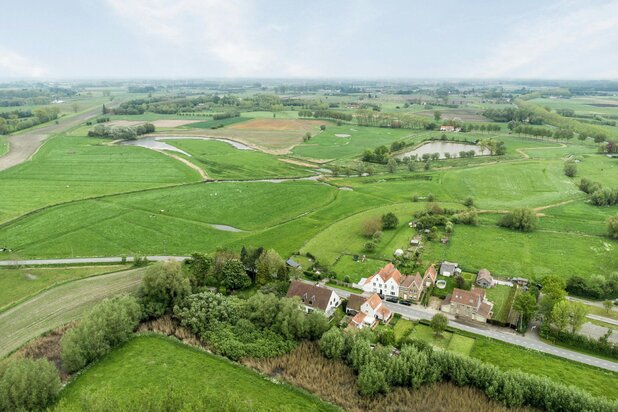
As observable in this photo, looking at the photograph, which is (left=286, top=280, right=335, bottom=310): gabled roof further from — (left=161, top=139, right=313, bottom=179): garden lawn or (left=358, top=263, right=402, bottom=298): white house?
(left=161, top=139, right=313, bottom=179): garden lawn

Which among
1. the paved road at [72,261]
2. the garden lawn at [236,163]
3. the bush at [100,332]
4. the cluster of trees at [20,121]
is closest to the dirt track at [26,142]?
the cluster of trees at [20,121]

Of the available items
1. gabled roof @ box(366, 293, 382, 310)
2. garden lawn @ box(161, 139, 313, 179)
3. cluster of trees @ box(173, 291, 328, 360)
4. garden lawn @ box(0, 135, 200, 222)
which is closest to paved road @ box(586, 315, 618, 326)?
gabled roof @ box(366, 293, 382, 310)

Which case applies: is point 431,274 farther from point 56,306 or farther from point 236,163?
point 236,163

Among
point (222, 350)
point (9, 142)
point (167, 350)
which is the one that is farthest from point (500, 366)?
point (9, 142)

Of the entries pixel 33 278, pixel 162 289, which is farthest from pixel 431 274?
pixel 33 278

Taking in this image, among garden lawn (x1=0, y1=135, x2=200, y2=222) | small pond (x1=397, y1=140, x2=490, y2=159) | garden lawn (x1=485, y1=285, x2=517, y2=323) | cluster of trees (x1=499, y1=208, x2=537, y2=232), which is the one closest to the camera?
garden lawn (x1=485, y1=285, x2=517, y2=323)

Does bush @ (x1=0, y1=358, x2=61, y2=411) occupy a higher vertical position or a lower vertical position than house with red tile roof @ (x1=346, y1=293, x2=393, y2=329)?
higher

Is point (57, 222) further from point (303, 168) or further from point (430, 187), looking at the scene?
point (430, 187)
